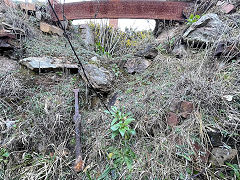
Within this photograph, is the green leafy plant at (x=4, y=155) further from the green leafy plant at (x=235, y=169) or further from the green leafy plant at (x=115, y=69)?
the green leafy plant at (x=235, y=169)

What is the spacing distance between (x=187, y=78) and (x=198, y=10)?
1.88 metres

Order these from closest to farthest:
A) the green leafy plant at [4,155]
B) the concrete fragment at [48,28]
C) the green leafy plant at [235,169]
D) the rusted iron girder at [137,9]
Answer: the green leafy plant at [235,169] < the green leafy plant at [4,155] < the rusted iron girder at [137,9] < the concrete fragment at [48,28]

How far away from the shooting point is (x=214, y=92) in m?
1.25

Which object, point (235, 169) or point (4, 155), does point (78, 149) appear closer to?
point (4, 155)

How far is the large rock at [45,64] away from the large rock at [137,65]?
93cm

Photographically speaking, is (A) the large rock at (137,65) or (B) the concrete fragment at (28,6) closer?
(A) the large rock at (137,65)

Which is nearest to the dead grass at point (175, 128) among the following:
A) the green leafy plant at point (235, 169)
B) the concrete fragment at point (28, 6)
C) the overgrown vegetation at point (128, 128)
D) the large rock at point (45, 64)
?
the overgrown vegetation at point (128, 128)

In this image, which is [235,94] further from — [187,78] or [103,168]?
[103,168]

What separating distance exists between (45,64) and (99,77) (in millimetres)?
885

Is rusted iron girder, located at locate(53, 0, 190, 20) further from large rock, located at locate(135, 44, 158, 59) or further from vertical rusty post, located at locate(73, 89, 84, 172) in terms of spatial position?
vertical rusty post, located at locate(73, 89, 84, 172)

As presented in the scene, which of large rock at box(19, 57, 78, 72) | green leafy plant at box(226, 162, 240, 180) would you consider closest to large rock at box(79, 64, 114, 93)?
large rock at box(19, 57, 78, 72)

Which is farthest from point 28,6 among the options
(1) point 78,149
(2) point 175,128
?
(2) point 175,128

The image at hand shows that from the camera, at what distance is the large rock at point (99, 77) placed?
1.95 meters

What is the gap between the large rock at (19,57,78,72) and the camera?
1.95 m
